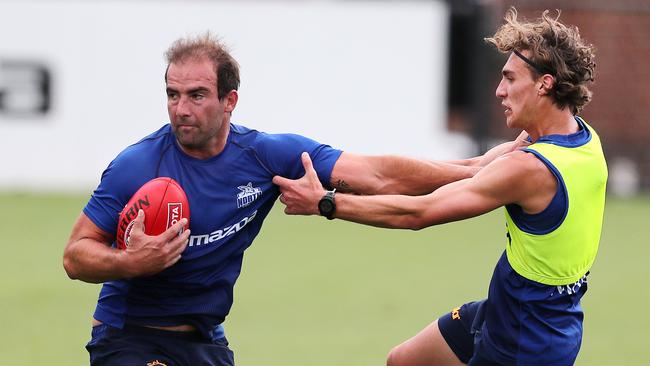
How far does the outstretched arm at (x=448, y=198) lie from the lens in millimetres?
5887

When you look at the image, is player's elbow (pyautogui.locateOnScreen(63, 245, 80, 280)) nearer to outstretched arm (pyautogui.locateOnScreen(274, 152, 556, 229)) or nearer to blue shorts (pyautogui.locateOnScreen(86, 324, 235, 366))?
blue shorts (pyautogui.locateOnScreen(86, 324, 235, 366))

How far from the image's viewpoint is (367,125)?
20891 millimetres

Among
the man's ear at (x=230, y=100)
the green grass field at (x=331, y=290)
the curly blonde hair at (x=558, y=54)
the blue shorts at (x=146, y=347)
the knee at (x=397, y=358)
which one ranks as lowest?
the green grass field at (x=331, y=290)

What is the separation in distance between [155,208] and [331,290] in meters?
7.02

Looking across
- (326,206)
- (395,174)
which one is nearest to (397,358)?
(395,174)

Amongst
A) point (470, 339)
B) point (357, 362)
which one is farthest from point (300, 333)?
point (470, 339)

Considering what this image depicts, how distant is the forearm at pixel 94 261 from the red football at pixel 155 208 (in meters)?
0.10

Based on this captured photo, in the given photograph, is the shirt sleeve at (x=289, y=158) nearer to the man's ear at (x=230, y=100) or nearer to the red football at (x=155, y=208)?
the man's ear at (x=230, y=100)

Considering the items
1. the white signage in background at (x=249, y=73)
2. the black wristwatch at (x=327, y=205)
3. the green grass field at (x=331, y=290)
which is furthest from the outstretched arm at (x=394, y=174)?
the white signage in background at (x=249, y=73)

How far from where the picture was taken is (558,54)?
610cm

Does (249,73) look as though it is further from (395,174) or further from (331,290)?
(395,174)

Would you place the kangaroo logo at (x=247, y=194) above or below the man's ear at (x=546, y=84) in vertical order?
below

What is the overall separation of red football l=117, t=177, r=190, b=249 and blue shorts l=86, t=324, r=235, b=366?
19.3 inches

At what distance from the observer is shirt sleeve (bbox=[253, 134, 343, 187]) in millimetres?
6613
